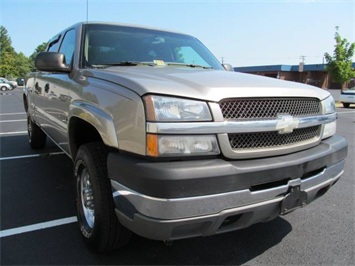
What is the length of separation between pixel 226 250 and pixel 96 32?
2.46 metres

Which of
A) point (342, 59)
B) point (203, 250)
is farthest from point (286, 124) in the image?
point (342, 59)

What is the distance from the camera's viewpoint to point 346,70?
26031mm

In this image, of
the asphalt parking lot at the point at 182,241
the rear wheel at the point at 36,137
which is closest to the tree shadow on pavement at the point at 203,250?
the asphalt parking lot at the point at 182,241

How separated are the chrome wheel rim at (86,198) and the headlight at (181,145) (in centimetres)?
105

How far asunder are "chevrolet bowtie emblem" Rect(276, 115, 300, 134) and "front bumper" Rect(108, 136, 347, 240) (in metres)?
0.20

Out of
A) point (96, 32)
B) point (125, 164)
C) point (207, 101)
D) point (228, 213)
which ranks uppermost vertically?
point (96, 32)

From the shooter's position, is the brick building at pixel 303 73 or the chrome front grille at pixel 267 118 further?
the brick building at pixel 303 73

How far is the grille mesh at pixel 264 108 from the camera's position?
2301 millimetres

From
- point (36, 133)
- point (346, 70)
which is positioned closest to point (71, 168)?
point (36, 133)

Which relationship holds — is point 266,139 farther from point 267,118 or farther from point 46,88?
point 46,88

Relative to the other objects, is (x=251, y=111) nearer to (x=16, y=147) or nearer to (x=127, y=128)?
(x=127, y=128)

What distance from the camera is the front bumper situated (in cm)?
203

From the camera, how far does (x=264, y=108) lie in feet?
8.02

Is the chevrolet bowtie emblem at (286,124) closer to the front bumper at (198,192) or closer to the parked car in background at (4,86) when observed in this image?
the front bumper at (198,192)
